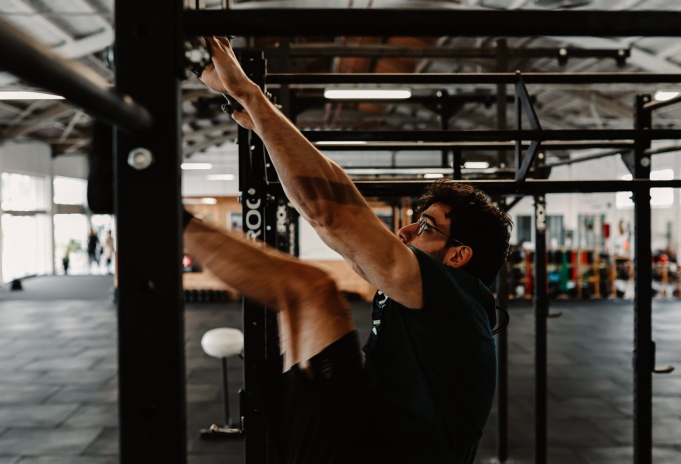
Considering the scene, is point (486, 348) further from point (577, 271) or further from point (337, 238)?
point (577, 271)

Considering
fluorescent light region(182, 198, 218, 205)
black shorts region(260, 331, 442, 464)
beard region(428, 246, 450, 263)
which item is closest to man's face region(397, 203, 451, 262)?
beard region(428, 246, 450, 263)

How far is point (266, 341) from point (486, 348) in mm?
1037

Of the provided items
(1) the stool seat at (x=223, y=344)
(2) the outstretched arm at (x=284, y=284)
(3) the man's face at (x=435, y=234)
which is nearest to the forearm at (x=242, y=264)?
(2) the outstretched arm at (x=284, y=284)

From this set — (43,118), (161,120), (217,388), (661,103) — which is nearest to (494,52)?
(661,103)

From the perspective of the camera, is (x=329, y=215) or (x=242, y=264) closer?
(x=242, y=264)

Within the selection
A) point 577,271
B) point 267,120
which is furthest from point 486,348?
point 577,271

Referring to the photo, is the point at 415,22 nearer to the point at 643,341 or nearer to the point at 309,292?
the point at 309,292

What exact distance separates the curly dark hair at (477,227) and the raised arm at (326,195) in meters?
0.28

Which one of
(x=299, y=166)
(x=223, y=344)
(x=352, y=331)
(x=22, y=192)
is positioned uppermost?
(x=22, y=192)

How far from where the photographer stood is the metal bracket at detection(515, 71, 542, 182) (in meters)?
1.86

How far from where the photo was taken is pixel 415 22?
2.57 ft

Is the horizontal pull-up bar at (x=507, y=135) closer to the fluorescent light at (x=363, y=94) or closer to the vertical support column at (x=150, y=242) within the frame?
the vertical support column at (x=150, y=242)

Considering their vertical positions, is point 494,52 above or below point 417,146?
above

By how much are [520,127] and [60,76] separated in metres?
1.84
